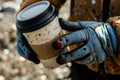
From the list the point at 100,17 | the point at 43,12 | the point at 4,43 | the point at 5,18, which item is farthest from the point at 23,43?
the point at 5,18

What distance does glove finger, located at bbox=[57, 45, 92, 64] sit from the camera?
5.14 feet

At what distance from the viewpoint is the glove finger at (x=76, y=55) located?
1.57 m

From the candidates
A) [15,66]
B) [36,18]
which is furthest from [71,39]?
[15,66]

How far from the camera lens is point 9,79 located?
3809 millimetres

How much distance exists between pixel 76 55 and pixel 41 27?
0.64 ft

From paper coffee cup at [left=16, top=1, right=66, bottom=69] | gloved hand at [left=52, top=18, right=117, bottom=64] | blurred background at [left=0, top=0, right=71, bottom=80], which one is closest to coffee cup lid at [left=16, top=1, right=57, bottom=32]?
paper coffee cup at [left=16, top=1, right=66, bottom=69]

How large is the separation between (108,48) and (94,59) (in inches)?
3.1

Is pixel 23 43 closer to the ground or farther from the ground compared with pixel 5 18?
farther from the ground

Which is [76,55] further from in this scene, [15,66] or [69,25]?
[15,66]

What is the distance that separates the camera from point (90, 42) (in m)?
1.57

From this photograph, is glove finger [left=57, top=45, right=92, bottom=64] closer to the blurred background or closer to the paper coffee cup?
the paper coffee cup

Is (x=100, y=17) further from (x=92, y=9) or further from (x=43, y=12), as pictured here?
(x=43, y=12)

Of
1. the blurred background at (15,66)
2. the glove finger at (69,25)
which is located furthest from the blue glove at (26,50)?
the blurred background at (15,66)

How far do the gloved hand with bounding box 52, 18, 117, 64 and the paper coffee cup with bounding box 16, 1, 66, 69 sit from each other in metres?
0.04
